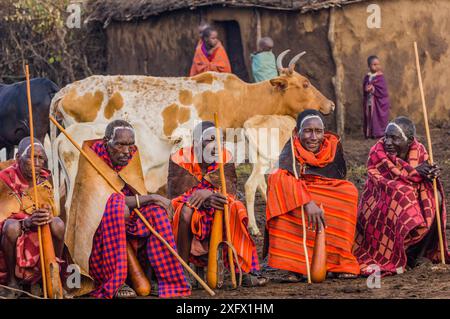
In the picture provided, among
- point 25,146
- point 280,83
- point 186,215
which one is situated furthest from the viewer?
point 280,83

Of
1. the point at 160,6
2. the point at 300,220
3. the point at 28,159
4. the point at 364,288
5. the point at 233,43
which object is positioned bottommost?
the point at 364,288

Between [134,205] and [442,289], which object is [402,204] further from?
[134,205]

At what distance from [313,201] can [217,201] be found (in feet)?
2.39

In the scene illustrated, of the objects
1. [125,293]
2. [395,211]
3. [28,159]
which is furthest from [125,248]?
[395,211]

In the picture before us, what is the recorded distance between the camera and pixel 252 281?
25.8ft

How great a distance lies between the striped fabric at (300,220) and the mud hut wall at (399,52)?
8.34 metres

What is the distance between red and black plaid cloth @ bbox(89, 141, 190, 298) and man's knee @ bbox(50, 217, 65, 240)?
12.9 inches

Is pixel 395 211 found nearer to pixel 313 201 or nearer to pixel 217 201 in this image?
pixel 313 201

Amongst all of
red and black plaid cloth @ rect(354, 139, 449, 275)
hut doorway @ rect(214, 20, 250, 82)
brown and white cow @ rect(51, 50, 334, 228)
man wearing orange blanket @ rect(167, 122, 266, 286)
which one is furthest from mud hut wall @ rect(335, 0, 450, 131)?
man wearing orange blanket @ rect(167, 122, 266, 286)

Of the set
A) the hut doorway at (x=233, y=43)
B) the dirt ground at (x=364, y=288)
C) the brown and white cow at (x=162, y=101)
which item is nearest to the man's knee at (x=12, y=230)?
the dirt ground at (x=364, y=288)

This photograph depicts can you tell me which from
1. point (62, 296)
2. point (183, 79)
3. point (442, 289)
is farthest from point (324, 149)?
point (183, 79)

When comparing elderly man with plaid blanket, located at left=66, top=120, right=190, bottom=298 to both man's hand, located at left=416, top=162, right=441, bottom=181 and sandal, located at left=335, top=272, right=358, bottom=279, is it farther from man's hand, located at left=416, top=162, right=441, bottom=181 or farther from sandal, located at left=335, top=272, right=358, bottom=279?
man's hand, located at left=416, top=162, right=441, bottom=181
